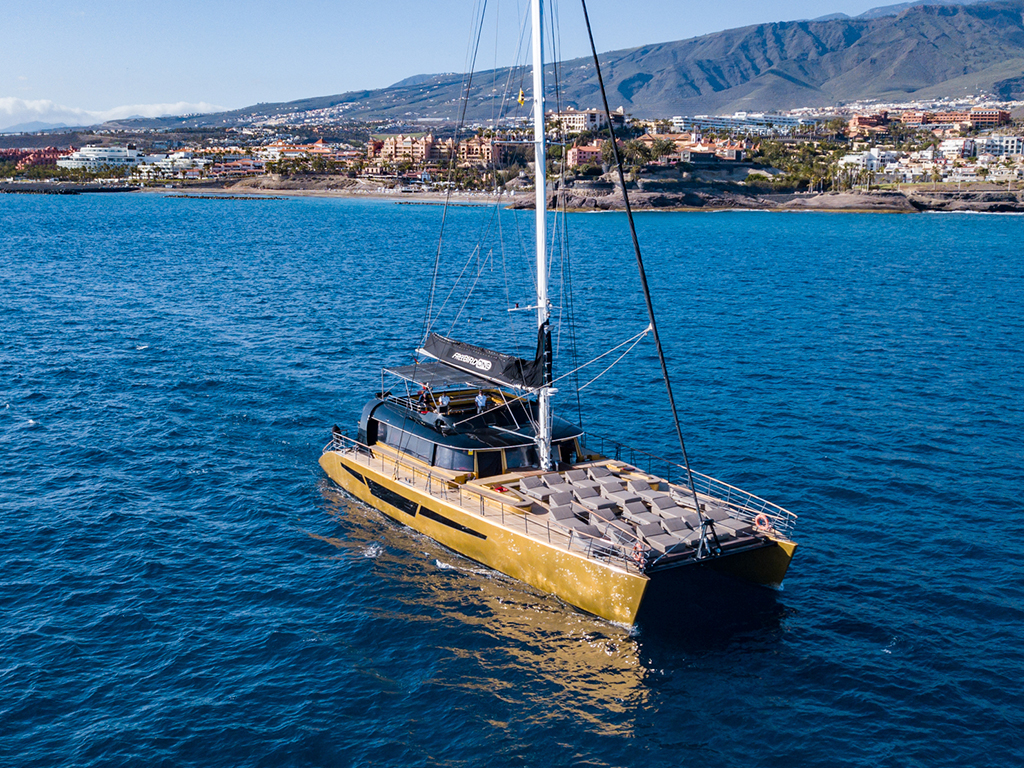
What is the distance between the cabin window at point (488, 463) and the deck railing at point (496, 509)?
3.36 feet

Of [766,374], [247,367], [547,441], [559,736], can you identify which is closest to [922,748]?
[559,736]

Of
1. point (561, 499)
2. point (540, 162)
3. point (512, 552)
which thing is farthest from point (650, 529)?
point (540, 162)

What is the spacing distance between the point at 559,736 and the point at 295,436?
2208 centimetres

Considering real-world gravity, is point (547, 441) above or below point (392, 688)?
above

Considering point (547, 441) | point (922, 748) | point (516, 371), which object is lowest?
point (922, 748)

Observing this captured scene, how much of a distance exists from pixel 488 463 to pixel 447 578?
443cm

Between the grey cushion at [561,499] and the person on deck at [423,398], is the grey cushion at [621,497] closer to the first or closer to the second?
the grey cushion at [561,499]

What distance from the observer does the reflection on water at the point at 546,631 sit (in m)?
19.6

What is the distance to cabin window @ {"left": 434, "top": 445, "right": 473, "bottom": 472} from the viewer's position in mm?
27391

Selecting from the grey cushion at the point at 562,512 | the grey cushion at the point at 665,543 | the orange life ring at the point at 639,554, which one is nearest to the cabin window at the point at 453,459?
the grey cushion at the point at 562,512

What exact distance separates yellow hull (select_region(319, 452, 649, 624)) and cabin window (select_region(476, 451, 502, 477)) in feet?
7.25

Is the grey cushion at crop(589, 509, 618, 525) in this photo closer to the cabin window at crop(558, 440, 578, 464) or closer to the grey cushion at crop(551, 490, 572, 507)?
the grey cushion at crop(551, 490, 572, 507)

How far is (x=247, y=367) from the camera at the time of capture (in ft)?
152

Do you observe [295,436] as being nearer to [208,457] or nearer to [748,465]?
[208,457]
